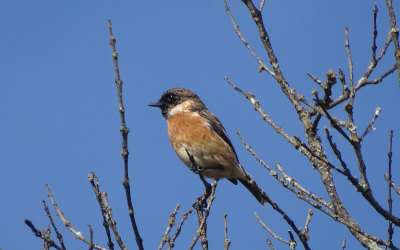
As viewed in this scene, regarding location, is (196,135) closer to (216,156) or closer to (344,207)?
(216,156)

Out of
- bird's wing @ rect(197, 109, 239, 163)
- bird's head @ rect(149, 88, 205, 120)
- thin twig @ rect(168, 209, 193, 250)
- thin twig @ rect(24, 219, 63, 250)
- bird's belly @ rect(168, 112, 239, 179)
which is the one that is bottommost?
thin twig @ rect(24, 219, 63, 250)

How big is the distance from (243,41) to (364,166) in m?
1.85

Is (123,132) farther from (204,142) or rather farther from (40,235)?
(204,142)

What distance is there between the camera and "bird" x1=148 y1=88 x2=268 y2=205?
714cm

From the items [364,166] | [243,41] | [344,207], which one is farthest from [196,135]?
[364,166]

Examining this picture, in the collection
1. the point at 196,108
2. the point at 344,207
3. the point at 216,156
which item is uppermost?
the point at 196,108

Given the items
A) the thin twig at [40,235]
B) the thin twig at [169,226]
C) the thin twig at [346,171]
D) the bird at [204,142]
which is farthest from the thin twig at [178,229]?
the bird at [204,142]

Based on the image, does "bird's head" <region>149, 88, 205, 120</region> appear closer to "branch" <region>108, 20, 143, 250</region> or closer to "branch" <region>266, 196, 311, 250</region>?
"branch" <region>266, 196, 311, 250</region>

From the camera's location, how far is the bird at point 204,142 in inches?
281

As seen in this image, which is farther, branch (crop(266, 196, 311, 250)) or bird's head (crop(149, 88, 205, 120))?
bird's head (crop(149, 88, 205, 120))

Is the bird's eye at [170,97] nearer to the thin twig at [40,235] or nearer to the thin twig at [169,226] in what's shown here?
the thin twig at [169,226]

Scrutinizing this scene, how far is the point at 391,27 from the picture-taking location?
9.97ft

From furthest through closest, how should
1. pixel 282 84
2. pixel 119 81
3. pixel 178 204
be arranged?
pixel 282 84 < pixel 178 204 < pixel 119 81

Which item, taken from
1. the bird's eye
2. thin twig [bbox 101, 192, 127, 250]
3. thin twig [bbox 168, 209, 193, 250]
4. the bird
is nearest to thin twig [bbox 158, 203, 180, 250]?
thin twig [bbox 168, 209, 193, 250]
